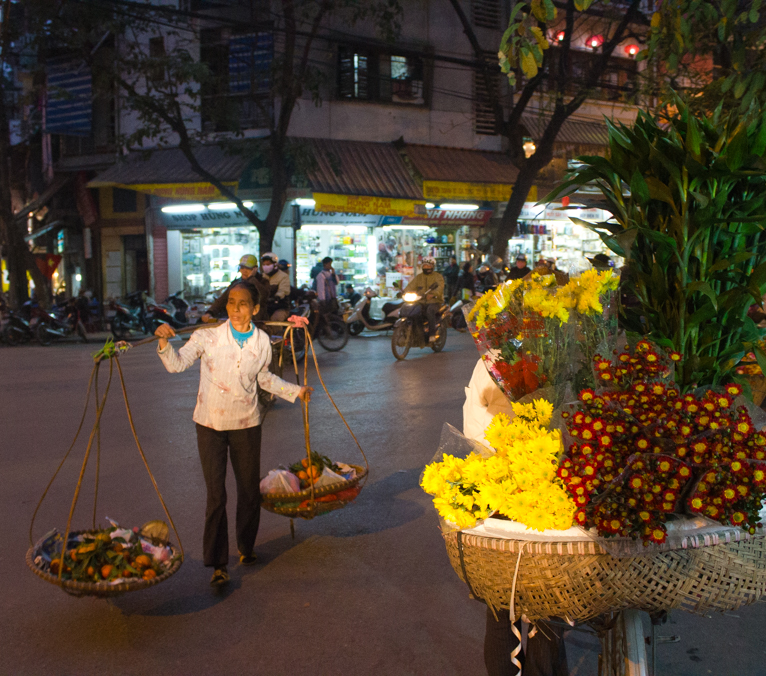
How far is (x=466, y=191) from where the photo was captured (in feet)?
71.6

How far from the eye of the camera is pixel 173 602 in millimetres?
4246

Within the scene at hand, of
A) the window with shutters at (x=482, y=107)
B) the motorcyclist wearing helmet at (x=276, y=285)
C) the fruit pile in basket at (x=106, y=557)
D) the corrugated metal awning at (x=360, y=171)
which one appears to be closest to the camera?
the fruit pile in basket at (x=106, y=557)

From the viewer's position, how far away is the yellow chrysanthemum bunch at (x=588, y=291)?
279cm

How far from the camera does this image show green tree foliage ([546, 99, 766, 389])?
7.98ft

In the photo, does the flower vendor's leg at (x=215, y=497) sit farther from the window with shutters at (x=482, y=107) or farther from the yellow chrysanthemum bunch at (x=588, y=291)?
the window with shutters at (x=482, y=107)

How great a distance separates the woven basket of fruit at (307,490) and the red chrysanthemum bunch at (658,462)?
2453 millimetres

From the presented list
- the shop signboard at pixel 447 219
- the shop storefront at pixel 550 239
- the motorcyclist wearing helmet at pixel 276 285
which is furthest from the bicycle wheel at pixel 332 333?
the shop storefront at pixel 550 239

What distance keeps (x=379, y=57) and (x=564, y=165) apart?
7241 mm

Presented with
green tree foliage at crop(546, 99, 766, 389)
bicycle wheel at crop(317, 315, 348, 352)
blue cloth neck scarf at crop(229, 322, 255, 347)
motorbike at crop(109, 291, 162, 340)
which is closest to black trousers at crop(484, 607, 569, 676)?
green tree foliage at crop(546, 99, 766, 389)

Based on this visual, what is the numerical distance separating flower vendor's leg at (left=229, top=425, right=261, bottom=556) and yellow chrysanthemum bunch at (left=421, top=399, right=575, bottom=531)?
7.44 ft

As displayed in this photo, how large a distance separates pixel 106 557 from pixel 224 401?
1.04 metres

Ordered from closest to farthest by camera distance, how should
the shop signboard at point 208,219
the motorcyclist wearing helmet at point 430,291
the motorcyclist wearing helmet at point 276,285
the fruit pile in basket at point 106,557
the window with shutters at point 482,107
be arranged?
the fruit pile in basket at point 106,557
the motorcyclist wearing helmet at point 276,285
the motorcyclist wearing helmet at point 430,291
the shop signboard at point 208,219
the window with shutters at point 482,107

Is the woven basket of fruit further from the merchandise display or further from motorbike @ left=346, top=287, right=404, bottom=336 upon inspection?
the merchandise display

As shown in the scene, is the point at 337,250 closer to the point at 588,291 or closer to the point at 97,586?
the point at 97,586
